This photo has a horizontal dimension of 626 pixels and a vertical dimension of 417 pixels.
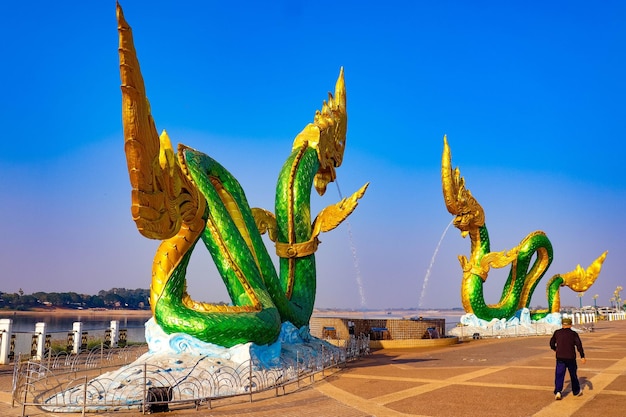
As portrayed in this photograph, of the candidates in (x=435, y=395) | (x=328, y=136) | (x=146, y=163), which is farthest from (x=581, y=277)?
(x=146, y=163)

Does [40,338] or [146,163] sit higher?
[146,163]

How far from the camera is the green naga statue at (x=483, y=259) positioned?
75.6 feet

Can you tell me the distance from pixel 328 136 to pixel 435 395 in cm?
886

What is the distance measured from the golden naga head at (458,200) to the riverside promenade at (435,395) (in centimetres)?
1151

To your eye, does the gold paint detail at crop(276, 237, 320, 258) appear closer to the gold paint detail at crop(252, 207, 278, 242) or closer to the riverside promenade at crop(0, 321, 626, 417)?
the gold paint detail at crop(252, 207, 278, 242)

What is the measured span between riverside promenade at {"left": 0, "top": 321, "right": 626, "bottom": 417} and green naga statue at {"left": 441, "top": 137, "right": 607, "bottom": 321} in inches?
438

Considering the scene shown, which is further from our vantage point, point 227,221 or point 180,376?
point 227,221

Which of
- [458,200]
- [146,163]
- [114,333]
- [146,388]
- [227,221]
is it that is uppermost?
[458,200]

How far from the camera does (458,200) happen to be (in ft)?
A: 75.6

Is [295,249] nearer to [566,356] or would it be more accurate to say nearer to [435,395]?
[435,395]

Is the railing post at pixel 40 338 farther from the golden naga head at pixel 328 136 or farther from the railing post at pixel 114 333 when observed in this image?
the golden naga head at pixel 328 136

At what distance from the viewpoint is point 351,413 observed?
675cm

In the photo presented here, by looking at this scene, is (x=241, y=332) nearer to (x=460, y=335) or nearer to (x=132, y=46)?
(x=132, y=46)

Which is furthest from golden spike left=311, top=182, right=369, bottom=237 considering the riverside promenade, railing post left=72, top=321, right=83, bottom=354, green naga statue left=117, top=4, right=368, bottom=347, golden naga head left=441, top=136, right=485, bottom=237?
golden naga head left=441, top=136, right=485, bottom=237
